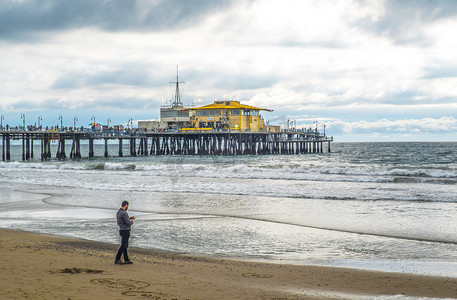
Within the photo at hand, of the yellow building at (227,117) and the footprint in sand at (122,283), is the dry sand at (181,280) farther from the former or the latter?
the yellow building at (227,117)

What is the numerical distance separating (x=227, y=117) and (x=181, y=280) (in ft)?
201

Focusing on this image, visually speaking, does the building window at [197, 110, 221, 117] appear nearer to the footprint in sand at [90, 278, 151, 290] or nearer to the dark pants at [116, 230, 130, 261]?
the dark pants at [116, 230, 130, 261]

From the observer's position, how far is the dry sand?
7461 millimetres

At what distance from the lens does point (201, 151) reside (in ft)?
228

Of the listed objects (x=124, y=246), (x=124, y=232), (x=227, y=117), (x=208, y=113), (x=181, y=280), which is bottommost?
(x=181, y=280)

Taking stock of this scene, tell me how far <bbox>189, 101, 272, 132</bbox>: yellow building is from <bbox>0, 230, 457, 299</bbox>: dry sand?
5783cm

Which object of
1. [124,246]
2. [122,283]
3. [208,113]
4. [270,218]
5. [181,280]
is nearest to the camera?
[122,283]

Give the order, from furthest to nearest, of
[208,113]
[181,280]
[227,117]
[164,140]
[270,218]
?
[164,140] → [208,113] → [227,117] → [270,218] → [181,280]

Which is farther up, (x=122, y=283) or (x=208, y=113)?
(x=208, y=113)

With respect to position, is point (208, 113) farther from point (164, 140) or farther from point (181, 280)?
point (181, 280)

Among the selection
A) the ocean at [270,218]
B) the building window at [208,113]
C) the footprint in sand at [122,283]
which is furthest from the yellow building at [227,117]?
the footprint in sand at [122,283]

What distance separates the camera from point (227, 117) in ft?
227

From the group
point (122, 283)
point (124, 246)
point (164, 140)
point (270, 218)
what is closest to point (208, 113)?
point (164, 140)

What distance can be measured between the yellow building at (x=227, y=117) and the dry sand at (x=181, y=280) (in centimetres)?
5783
